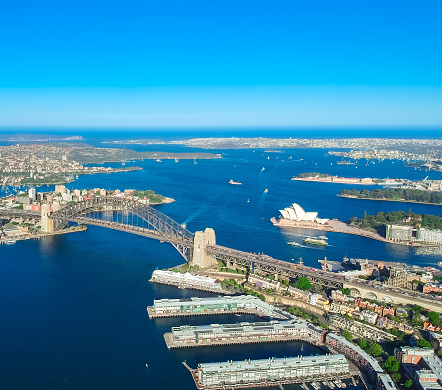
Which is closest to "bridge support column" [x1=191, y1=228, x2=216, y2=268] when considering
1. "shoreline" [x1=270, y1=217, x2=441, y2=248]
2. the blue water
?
the blue water

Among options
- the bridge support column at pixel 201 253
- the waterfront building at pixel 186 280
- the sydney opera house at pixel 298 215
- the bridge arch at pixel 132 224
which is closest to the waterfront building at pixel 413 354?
the waterfront building at pixel 186 280

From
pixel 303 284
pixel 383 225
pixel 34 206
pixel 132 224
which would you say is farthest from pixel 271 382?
pixel 34 206

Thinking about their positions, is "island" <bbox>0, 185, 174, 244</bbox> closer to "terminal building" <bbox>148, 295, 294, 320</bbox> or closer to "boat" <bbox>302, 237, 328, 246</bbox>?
"boat" <bbox>302, 237, 328, 246</bbox>

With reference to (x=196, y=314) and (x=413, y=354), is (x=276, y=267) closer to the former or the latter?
(x=196, y=314)

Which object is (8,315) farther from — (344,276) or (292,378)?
(344,276)

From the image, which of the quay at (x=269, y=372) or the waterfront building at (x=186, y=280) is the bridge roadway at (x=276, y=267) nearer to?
the waterfront building at (x=186, y=280)
